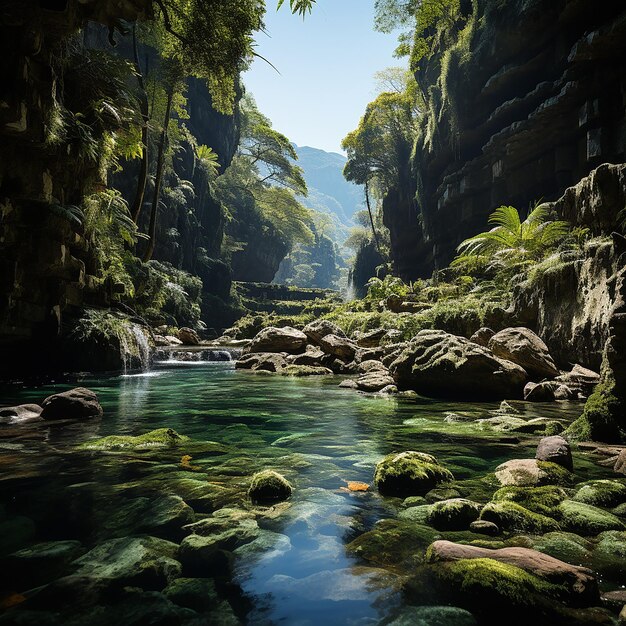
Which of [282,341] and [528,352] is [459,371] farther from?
[282,341]

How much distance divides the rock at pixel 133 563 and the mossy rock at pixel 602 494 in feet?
7.92

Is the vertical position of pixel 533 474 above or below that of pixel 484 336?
below

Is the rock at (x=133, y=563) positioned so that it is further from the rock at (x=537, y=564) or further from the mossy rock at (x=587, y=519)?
the mossy rock at (x=587, y=519)

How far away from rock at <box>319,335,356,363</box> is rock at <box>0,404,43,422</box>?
8.91m

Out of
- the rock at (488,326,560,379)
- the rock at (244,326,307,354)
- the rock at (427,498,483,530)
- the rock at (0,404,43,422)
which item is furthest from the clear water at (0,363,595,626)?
the rock at (244,326,307,354)

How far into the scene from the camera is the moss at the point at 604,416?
3.73 m

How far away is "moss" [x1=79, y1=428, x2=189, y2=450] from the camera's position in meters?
3.81

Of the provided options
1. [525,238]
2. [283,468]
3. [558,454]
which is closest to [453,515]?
[558,454]

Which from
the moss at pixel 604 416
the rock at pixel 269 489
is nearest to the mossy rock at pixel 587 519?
the rock at pixel 269 489

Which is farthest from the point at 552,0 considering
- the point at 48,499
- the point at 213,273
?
the point at 213,273

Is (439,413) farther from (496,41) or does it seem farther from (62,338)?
(496,41)

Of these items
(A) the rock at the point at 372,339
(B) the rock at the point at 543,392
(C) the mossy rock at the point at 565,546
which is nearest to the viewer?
(C) the mossy rock at the point at 565,546

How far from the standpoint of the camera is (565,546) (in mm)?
1958

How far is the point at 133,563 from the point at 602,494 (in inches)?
107
